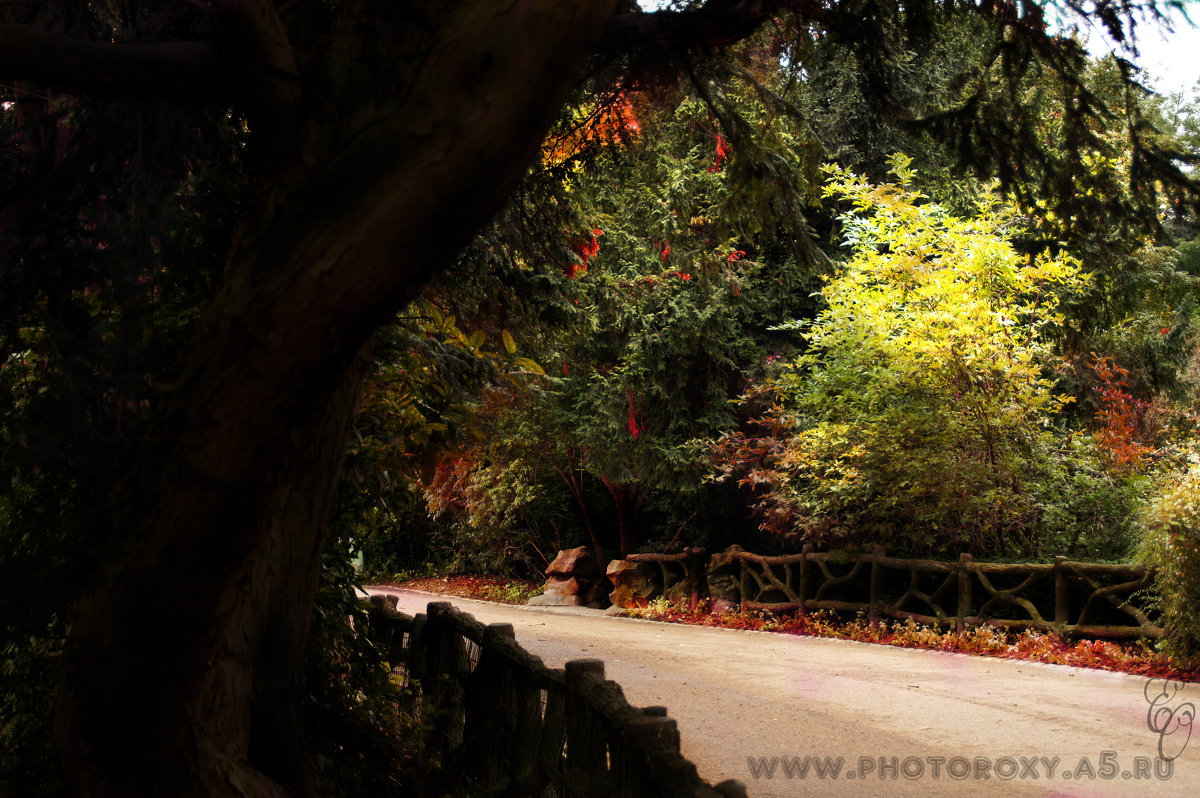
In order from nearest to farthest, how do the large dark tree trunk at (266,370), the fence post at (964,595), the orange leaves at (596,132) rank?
the large dark tree trunk at (266,370) < the orange leaves at (596,132) < the fence post at (964,595)

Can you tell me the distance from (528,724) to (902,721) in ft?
11.7

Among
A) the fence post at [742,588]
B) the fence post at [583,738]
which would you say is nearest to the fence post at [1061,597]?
the fence post at [742,588]

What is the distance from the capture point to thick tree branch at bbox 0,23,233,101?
2836 mm

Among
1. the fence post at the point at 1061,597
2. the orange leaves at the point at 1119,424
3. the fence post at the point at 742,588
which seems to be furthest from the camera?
the fence post at the point at 742,588

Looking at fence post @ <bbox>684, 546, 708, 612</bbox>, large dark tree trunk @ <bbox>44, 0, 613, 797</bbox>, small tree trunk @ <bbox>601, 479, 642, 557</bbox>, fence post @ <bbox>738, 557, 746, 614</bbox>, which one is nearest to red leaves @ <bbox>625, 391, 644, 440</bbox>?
fence post @ <bbox>684, 546, 708, 612</bbox>

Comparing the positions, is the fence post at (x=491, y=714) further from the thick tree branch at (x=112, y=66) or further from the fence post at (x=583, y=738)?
the thick tree branch at (x=112, y=66)

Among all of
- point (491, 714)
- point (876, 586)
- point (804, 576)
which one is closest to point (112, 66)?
point (491, 714)

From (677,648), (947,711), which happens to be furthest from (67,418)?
(677,648)

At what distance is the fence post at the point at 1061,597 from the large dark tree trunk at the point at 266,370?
30.7 ft

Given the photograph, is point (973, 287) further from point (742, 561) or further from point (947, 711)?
point (947, 711)

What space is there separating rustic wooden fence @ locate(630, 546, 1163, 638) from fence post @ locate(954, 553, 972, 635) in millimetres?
12

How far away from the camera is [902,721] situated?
272 inches

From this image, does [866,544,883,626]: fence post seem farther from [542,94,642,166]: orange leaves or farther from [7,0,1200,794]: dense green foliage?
[542,94,642,166]: orange leaves

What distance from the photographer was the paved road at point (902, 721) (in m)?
5.43
